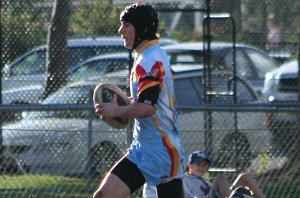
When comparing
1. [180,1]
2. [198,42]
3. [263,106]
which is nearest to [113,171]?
[263,106]

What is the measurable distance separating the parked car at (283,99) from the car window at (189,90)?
2.85ft

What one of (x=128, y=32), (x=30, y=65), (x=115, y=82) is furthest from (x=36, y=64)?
(x=128, y=32)

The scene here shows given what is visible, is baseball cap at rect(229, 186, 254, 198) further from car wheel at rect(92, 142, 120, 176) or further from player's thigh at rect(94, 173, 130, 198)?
player's thigh at rect(94, 173, 130, 198)

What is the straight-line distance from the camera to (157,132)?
6.32m

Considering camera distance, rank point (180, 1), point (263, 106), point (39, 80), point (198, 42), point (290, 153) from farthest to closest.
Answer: point (198, 42), point (180, 1), point (39, 80), point (263, 106), point (290, 153)

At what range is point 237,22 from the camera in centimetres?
1220

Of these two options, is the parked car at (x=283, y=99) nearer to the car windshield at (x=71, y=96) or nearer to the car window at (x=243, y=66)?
the car window at (x=243, y=66)

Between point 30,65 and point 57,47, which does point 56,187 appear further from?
point 30,65

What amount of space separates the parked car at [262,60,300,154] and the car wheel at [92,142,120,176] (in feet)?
4.88

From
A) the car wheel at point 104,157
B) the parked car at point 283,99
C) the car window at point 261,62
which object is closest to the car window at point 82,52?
the car window at point 261,62

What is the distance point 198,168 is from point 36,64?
3.93 m

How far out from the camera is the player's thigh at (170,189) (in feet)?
21.1

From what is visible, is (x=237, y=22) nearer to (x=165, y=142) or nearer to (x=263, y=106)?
(x=263, y=106)

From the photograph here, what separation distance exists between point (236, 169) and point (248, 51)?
3.67 metres
